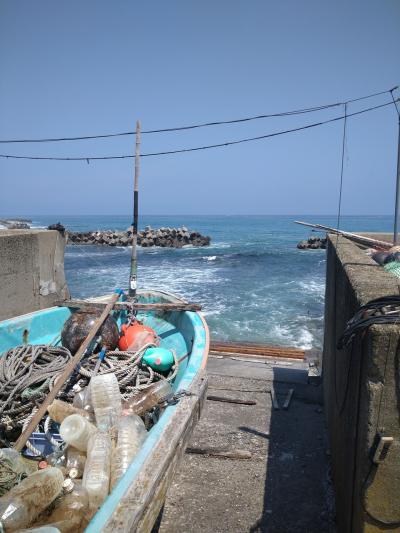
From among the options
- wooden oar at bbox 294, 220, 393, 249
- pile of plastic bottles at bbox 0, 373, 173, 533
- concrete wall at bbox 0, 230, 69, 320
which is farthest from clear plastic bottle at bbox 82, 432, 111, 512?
wooden oar at bbox 294, 220, 393, 249

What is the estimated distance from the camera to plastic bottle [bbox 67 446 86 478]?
117 inches

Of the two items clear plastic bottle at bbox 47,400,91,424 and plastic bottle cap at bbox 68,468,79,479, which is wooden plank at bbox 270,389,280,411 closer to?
clear plastic bottle at bbox 47,400,91,424

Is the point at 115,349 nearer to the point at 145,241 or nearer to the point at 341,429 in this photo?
the point at 341,429

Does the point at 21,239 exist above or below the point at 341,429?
above

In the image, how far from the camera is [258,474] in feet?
13.7

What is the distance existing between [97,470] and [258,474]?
207 centimetres

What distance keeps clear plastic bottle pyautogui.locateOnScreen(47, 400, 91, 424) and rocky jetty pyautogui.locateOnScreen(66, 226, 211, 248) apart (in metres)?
42.8

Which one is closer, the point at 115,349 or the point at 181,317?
the point at 115,349

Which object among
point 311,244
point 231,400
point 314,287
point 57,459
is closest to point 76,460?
point 57,459

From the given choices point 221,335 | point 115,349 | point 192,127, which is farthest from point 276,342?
point 115,349

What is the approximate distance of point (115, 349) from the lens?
5.39 metres

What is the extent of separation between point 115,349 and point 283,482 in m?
2.62

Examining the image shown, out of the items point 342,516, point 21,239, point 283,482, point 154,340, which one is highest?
point 21,239

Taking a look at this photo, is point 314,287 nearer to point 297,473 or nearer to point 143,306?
point 143,306
